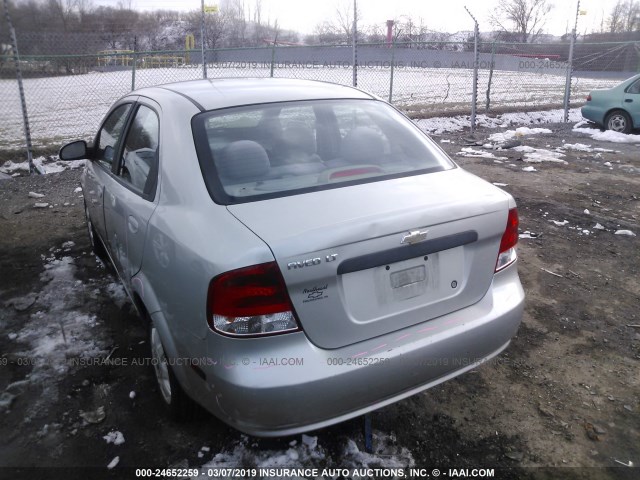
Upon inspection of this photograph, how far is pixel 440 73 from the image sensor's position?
926 inches

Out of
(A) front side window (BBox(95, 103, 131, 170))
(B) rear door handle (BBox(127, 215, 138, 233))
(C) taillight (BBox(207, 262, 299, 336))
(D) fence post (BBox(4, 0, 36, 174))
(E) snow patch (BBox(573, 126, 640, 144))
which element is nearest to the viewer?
(C) taillight (BBox(207, 262, 299, 336))

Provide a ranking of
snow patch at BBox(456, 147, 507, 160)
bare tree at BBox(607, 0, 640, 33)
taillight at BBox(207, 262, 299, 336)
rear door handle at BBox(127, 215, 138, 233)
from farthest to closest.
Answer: bare tree at BBox(607, 0, 640, 33)
snow patch at BBox(456, 147, 507, 160)
rear door handle at BBox(127, 215, 138, 233)
taillight at BBox(207, 262, 299, 336)

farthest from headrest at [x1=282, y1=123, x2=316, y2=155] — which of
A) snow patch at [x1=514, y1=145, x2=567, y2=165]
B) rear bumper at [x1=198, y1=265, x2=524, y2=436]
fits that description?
snow patch at [x1=514, y1=145, x2=567, y2=165]

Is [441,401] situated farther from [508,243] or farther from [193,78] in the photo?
[193,78]

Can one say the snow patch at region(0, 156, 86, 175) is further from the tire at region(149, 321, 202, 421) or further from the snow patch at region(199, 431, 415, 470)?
the snow patch at region(199, 431, 415, 470)

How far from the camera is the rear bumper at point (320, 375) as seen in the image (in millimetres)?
1955

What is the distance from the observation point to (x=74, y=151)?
12.8 feet

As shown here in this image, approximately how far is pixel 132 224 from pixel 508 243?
1.96 meters

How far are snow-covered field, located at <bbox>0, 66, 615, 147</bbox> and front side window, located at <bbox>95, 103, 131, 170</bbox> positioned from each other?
7.66 m

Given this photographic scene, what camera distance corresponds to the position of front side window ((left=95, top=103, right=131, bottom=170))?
11.4ft

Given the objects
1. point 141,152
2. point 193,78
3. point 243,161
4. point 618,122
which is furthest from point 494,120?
point 243,161

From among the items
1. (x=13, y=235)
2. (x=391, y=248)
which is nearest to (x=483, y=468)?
(x=391, y=248)

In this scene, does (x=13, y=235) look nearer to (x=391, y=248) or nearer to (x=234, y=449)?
(x=234, y=449)

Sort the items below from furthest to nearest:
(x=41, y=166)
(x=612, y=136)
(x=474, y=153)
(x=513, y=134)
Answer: (x=513, y=134)
(x=612, y=136)
(x=474, y=153)
(x=41, y=166)
